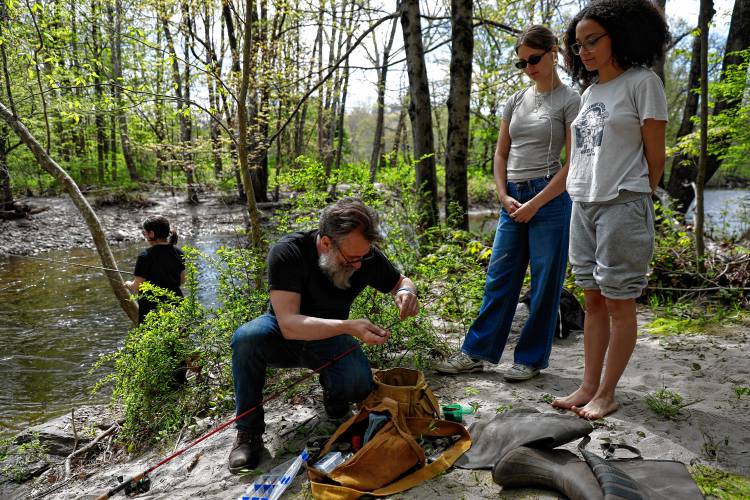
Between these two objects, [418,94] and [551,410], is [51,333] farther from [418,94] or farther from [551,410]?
[551,410]

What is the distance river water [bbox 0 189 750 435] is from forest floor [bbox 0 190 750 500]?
159 cm

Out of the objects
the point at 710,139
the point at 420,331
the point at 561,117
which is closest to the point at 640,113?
the point at 561,117

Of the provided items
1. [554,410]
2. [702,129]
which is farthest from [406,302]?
[702,129]

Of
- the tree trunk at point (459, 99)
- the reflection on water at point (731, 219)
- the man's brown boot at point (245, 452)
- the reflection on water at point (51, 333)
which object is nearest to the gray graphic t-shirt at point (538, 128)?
the man's brown boot at point (245, 452)

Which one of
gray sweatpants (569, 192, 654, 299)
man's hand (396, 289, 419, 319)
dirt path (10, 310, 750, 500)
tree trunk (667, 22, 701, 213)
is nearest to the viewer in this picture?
dirt path (10, 310, 750, 500)

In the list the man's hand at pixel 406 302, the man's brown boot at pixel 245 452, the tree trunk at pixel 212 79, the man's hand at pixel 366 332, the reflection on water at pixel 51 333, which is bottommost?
the reflection on water at pixel 51 333

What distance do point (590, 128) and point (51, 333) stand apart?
22.8 ft

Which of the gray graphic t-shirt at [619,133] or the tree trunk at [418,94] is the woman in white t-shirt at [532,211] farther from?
the tree trunk at [418,94]

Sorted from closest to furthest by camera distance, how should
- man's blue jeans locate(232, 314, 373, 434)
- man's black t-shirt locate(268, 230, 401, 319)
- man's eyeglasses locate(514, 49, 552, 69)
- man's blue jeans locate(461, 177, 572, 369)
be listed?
man's black t-shirt locate(268, 230, 401, 319)
man's blue jeans locate(232, 314, 373, 434)
man's eyeglasses locate(514, 49, 552, 69)
man's blue jeans locate(461, 177, 572, 369)

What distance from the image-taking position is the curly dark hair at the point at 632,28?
2184mm

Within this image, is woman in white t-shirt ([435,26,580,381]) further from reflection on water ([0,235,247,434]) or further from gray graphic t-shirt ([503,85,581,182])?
reflection on water ([0,235,247,434])

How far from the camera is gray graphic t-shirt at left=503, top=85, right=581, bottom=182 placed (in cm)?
277

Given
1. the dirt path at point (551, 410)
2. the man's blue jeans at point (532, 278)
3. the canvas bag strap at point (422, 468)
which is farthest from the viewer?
the man's blue jeans at point (532, 278)

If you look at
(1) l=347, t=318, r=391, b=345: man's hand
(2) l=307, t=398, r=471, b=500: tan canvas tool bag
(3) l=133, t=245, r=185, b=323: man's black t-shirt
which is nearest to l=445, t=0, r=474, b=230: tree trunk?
(3) l=133, t=245, r=185, b=323: man's black t-shirt
